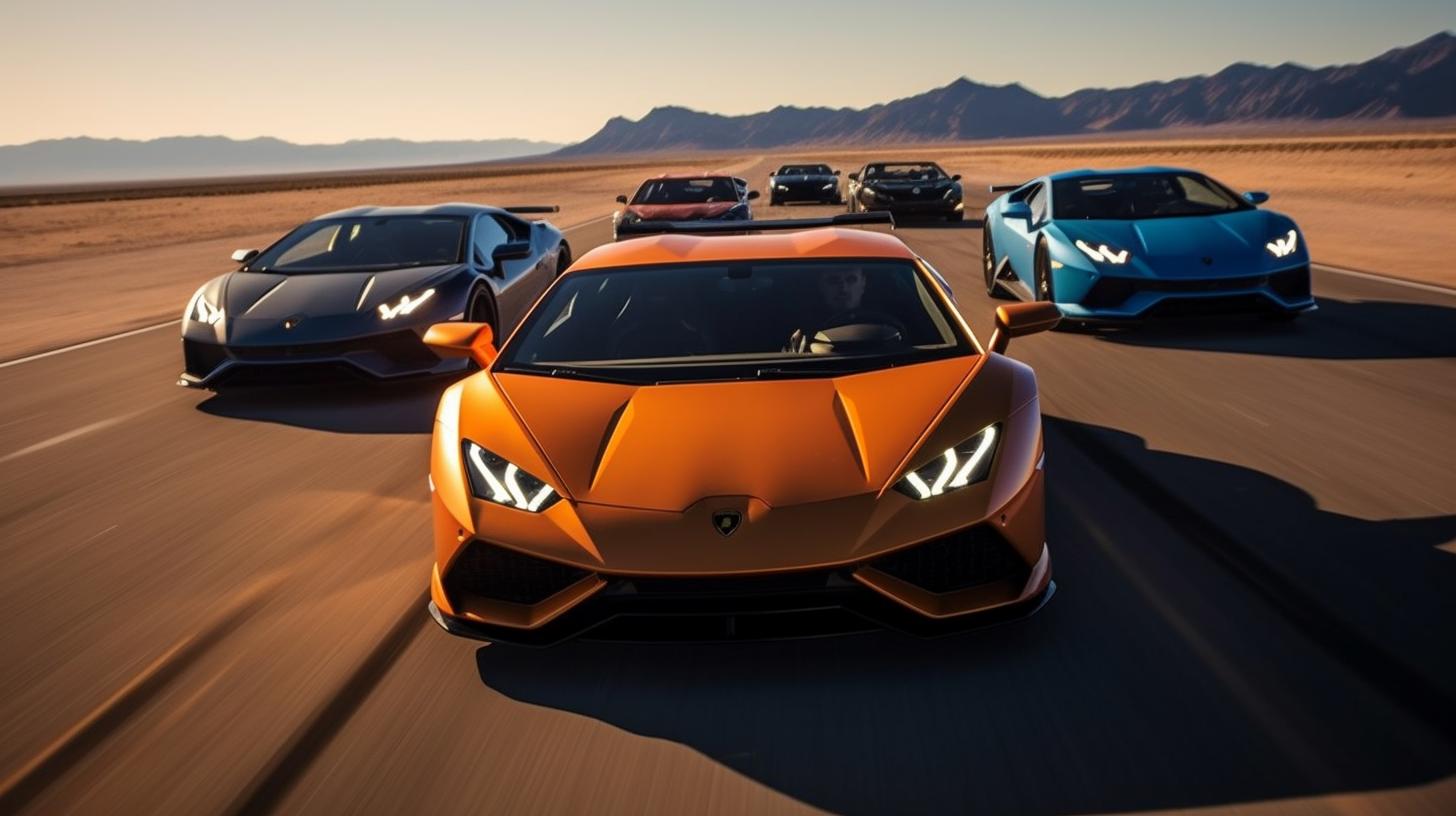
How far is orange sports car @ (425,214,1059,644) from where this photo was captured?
3287 millimetres

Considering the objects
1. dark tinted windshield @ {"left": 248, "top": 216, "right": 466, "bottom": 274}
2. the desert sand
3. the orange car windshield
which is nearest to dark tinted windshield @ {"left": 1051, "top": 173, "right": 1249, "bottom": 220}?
the desert sand

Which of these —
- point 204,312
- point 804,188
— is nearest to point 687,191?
point 204,312

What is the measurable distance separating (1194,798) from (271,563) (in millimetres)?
3605

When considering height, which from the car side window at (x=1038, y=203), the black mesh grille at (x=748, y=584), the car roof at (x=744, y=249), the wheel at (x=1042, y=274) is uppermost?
the car roof at (x=744, y=249)

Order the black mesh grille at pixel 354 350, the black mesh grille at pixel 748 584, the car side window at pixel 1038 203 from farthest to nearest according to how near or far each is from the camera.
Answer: the car side window at pixel 1038 203
the black mesh grille at pixel 354 350
the black mesh grille at pixel 748 584

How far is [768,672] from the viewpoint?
3.65 metres

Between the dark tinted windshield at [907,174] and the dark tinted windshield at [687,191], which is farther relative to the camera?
the dark tinted windshield at [907,174]

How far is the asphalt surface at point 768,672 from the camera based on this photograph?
2.99 meters

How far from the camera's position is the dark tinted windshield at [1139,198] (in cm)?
1073

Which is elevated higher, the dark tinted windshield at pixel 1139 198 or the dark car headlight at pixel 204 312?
the dark car headlight at pixel 204 312

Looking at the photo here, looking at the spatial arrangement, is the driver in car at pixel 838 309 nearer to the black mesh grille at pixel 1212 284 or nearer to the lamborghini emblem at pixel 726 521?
the lamborghini emblem at pixel 726 521

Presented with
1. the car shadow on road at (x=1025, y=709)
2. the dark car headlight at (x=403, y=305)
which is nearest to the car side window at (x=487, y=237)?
the dark car headlight at (x=403, y=305)

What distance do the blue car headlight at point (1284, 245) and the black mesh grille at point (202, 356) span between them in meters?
7.97

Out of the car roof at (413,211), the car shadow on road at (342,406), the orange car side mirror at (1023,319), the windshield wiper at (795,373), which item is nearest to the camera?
the windshield wiper at (795,373)
